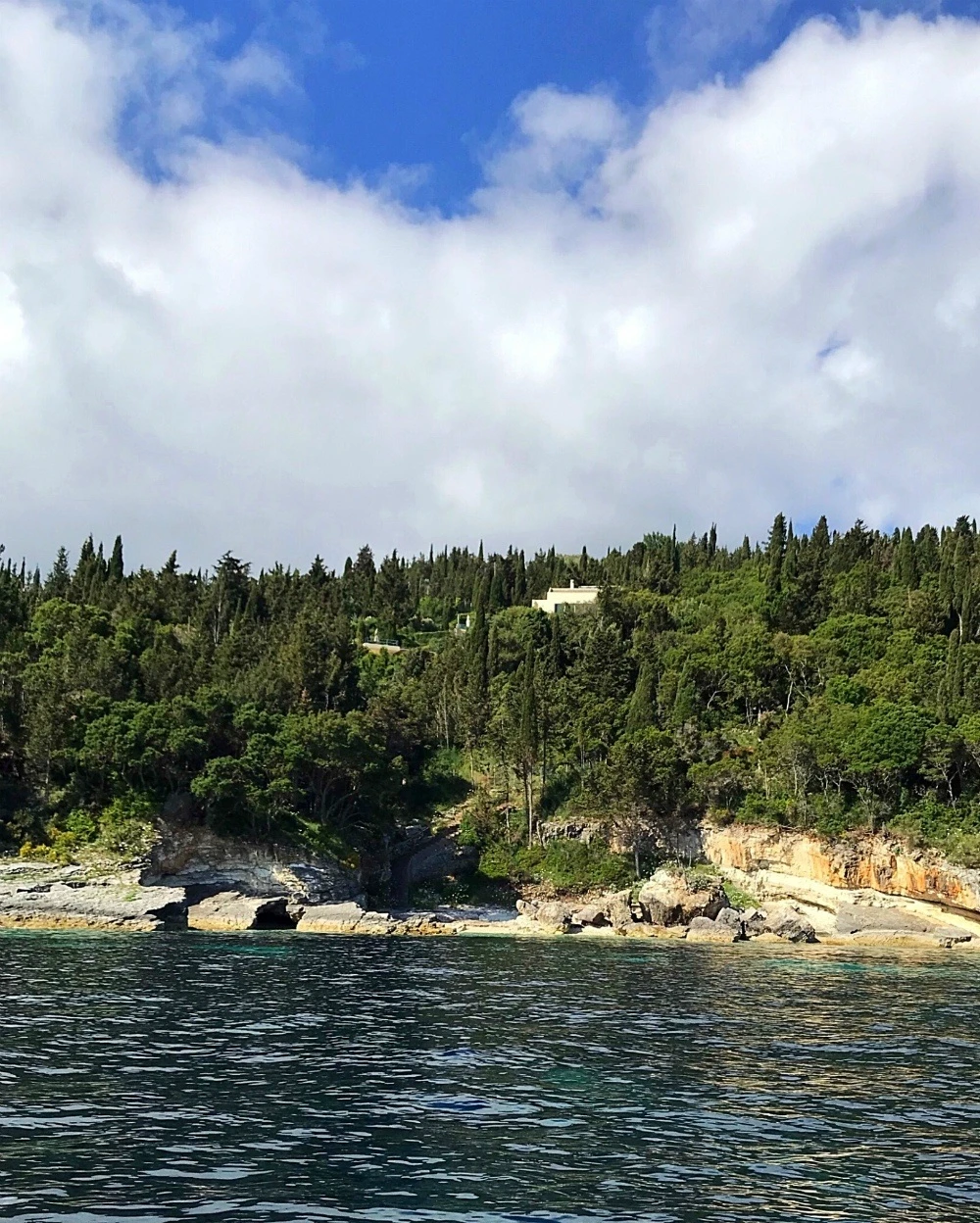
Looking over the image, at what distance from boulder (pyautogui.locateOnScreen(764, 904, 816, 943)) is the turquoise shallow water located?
922 inches

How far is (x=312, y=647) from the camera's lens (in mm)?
90812

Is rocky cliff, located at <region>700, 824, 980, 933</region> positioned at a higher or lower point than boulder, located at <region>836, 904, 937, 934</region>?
higher

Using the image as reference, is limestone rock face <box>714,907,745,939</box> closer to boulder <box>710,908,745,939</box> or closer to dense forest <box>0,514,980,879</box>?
boulder <box>710,908,745,939</box>

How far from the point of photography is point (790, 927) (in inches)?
2495

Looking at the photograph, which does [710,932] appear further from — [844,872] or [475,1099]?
[475,1099]

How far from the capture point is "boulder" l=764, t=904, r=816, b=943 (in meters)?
62.9

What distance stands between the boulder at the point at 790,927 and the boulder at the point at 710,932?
100 inches

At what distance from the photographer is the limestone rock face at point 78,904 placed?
57.9m

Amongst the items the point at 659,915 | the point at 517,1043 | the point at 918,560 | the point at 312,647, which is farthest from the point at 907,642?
the point at 517,1043

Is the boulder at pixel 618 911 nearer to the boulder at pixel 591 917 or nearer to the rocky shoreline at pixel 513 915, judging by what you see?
the rocky shoreline at pixel 513 915

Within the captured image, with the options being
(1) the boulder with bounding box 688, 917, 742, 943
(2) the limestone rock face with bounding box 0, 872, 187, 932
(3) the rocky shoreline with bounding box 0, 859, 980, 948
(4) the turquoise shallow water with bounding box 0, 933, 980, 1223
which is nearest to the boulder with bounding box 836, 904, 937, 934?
(3) the rocky shoreline with bounding box 0, 859, 980, 948

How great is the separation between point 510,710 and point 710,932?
28387 mm

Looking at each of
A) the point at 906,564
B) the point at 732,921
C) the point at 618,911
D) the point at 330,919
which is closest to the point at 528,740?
the point at 618,911

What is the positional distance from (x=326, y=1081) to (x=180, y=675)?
63.9 m
